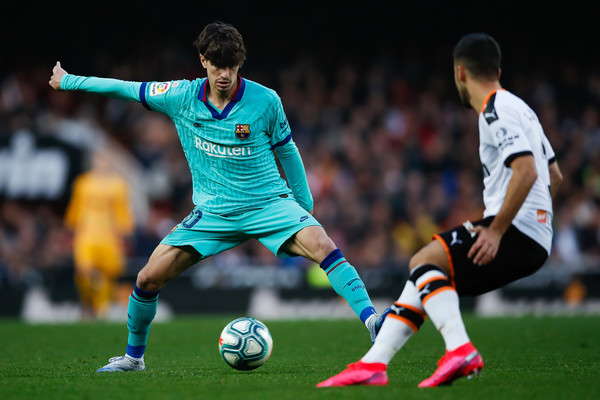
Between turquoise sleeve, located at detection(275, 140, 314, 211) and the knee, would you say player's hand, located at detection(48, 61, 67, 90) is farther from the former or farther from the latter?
turquoise sleeve, located at detection(275, 140, 314, 211)

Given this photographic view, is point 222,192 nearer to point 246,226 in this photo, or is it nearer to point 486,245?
point 246,226

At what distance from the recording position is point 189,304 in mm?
14492

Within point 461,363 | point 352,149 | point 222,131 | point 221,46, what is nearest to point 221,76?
point 221,46

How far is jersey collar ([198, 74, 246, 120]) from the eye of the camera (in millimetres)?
6160

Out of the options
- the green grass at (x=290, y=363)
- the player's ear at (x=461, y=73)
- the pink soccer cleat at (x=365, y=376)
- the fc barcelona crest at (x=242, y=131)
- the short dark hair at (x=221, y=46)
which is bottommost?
the green grass at (x=290, y=363)

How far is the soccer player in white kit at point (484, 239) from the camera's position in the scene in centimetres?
459

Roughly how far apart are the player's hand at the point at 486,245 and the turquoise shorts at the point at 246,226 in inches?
71.9

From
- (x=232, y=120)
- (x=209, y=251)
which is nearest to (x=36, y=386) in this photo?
(x=209, y=251)

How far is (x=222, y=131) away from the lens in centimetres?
618

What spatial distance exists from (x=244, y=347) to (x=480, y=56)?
103 inches

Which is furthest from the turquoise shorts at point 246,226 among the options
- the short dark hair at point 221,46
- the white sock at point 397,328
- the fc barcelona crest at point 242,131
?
the white sock at point 397,328

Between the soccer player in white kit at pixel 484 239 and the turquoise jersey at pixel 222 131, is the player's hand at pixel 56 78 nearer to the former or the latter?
the turquoise jersey at pixel 222 131

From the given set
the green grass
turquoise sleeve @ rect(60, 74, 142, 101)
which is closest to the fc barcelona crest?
turquoise sleeve @ rect(60, 74, 142, 101)

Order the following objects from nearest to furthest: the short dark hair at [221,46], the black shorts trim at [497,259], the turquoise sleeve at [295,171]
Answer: the black shorts trim at [497,259]
the short dark hair at [221,46]
the turquoise sleeve at [295,171]
